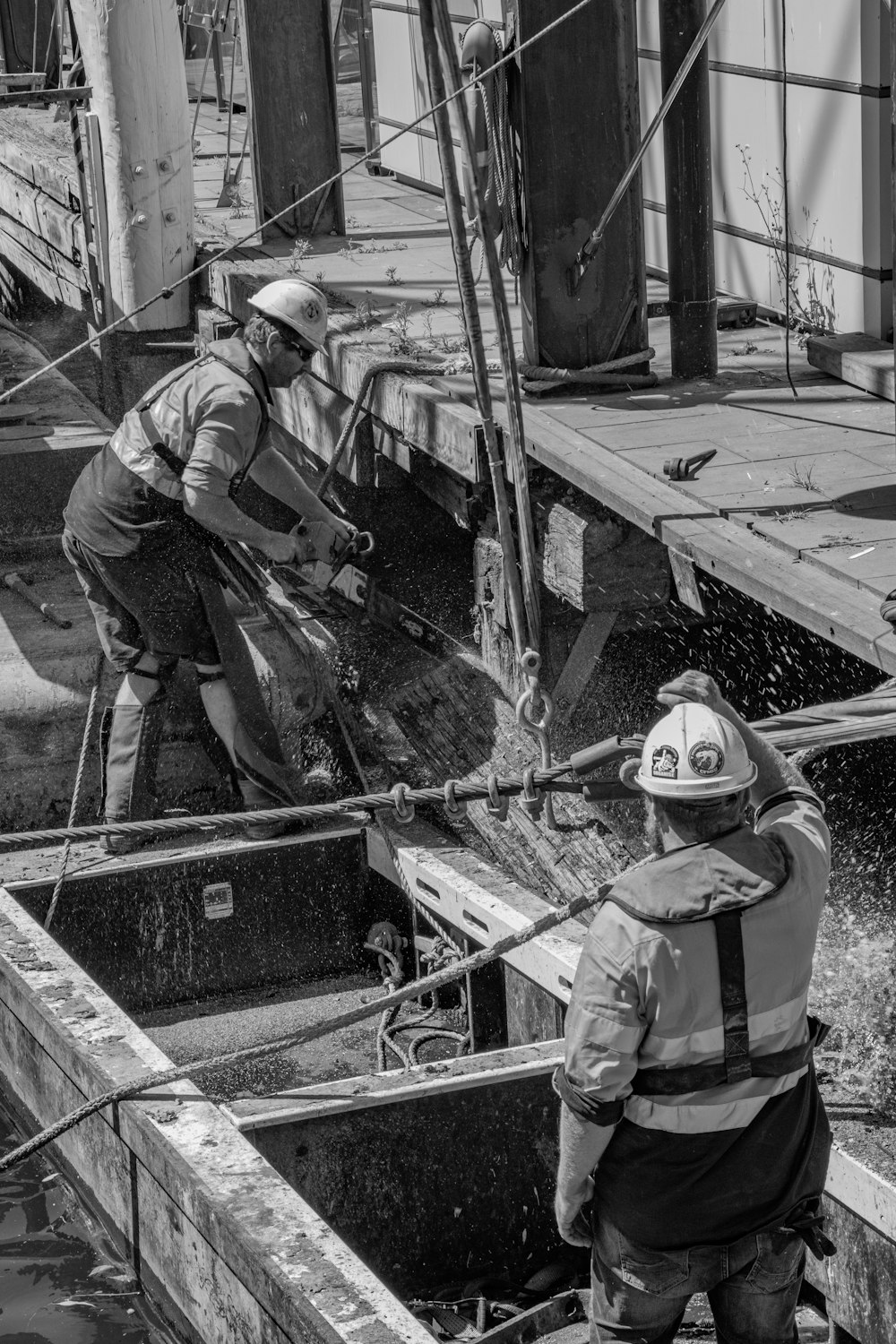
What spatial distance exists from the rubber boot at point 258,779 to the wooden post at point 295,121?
474 cm

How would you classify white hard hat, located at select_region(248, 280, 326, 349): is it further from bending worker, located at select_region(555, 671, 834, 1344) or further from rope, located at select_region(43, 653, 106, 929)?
bending worker, located at select_region(555, 671, 834, 1344)

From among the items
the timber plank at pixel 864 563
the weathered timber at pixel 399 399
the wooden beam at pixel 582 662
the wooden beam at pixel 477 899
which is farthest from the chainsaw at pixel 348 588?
the timber plank at pixel 864 563

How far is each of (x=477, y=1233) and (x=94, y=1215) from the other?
118 cm

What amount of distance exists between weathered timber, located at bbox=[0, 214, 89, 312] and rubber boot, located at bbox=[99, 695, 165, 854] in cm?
478

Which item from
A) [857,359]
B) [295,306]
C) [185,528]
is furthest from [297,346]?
[857,359]

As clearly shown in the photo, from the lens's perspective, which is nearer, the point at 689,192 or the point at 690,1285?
the point at 690,1285

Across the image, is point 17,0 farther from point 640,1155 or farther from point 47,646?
point 640,1155

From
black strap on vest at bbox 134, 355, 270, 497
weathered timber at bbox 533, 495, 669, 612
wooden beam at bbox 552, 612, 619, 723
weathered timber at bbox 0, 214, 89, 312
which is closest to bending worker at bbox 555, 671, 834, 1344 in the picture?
weathered timber at bbox 533, 495, 669, 612

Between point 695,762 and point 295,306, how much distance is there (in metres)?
3.63

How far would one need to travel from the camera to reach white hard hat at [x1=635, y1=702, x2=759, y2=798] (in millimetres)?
3018

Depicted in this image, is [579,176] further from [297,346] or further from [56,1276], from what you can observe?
[56,1276]

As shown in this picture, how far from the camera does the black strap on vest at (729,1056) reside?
120 inches

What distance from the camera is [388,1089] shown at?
485cm

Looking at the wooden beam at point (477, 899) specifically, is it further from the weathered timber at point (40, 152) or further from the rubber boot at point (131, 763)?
the weathered timber at point (40, 152)
